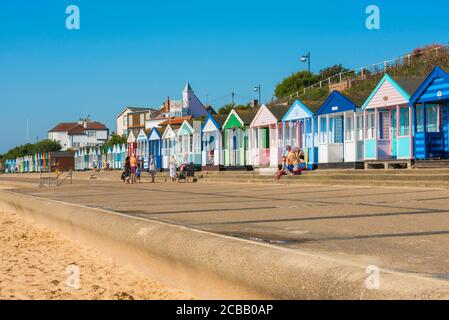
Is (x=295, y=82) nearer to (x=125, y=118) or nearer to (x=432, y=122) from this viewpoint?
(x=125, y=118)

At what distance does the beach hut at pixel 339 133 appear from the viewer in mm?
27250

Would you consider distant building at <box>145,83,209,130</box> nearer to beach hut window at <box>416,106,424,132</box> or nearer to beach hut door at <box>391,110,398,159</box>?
beach hut door at <box>391,110,398,159</box>

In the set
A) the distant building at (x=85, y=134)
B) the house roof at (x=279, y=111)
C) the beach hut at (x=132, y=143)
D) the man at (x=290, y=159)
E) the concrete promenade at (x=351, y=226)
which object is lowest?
the concrete promenade at (x=351, y=226)

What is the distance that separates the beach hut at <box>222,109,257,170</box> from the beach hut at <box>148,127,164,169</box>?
37.5 ft

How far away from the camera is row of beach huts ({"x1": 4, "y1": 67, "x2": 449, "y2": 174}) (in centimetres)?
2317

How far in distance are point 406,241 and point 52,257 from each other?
4.83m

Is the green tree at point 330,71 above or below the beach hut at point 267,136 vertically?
above

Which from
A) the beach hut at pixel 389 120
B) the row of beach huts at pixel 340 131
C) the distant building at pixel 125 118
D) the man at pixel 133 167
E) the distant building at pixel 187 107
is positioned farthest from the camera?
the distant building at pixel 125 118

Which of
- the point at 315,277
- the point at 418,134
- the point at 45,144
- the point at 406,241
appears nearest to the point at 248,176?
the point at 418,134

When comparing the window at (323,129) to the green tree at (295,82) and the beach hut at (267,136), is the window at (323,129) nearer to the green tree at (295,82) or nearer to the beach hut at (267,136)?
the beach hut at (267,136)

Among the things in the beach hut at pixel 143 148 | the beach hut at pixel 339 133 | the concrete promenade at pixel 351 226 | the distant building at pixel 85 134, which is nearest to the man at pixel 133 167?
the beach hut at pixel 339 133

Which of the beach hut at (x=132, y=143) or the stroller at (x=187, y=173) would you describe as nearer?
the stroller at (x=187, y=173)

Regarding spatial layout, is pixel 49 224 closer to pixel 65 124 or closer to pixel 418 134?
pixel 418 134

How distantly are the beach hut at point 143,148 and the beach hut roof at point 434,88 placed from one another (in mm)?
32937
